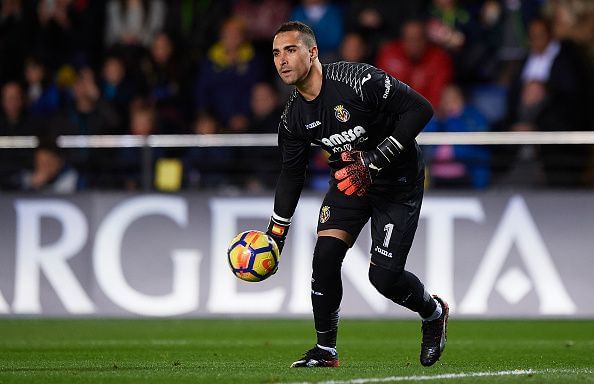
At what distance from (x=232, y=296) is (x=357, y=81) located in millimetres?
6641

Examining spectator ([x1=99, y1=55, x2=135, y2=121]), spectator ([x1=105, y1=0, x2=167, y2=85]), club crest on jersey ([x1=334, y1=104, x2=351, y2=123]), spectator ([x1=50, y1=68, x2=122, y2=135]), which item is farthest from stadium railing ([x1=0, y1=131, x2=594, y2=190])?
club crest on jersey ([x1=334, y1=104, x2=351, y2=123])

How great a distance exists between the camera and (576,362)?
9.23 meters

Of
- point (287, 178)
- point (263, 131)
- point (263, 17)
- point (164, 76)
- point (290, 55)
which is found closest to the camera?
point (290, 55)

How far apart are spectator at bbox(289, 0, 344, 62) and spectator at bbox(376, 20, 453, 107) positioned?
2.99 ft

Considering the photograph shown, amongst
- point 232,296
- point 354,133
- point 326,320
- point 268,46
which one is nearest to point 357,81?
point 354,133

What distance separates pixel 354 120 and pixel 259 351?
2.90 metres

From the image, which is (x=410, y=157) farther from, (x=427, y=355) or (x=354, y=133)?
(x=427, y=355)

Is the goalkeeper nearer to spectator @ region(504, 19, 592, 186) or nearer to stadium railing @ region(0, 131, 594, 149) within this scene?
stadium railing @ region(0, 131, 594, 149)

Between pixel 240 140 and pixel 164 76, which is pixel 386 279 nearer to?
pixel 240 140

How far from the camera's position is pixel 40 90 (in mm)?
17031

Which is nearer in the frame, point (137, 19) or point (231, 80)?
point (231, 80)

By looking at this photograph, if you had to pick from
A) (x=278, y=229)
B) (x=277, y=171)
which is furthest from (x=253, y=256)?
(x=277, y=171)

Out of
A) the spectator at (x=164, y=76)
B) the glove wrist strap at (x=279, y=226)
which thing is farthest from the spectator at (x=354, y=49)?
the glove wrist strap at (x=279, y=226)

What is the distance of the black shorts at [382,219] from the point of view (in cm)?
847
